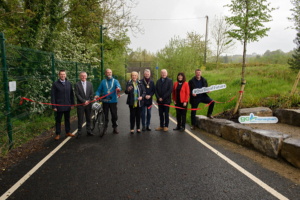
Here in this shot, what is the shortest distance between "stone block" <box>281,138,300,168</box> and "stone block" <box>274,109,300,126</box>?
1987 millimetres

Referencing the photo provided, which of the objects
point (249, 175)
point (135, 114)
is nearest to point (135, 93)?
point (135, 114)

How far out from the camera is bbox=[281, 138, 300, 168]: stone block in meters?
4.02

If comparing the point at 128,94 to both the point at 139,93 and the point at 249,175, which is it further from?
the point at 249,175

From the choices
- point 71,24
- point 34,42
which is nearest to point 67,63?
point 34,42

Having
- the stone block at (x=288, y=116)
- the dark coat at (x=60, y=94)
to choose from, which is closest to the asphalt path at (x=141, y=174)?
the dark coat at (x=60, y=94)

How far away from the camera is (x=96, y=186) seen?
11.2 feet

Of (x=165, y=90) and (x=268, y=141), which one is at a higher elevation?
(x=165, y=90)

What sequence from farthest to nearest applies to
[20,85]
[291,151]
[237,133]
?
1. [20,85]
2. [237,133]
3. [291,151]

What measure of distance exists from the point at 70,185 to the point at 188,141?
142 inches

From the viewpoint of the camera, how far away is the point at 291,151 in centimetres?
415

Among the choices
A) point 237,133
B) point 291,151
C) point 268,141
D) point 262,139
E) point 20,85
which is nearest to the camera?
point 291,151

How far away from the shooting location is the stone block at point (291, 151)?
4.02 metres

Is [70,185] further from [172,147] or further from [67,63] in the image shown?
[67,63]

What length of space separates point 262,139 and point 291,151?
2.34 ft
